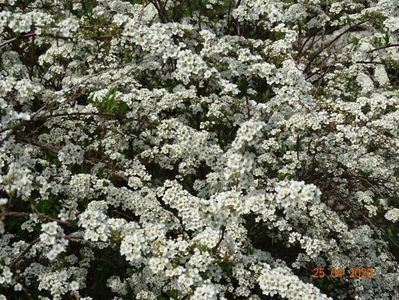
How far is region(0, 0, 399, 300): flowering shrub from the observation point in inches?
137

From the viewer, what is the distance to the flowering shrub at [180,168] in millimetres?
3484

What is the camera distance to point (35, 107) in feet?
18.6

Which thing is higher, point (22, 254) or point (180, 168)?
point (180, 168)

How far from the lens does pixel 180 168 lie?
16.2 feet

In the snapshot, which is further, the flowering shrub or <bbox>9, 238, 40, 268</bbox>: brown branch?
<bbox>9, 238, 40, 268</bbox>: brown branch
